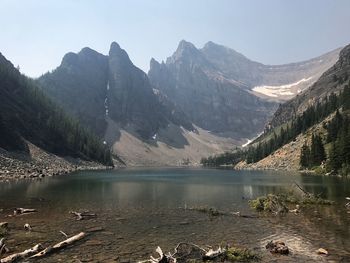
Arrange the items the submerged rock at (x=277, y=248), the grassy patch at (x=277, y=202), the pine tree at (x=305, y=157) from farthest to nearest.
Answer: the pine tree at (x=305, y=157)
the grassy patch at (x=277, y=202)
the submerged rock at (x=277, y=248)

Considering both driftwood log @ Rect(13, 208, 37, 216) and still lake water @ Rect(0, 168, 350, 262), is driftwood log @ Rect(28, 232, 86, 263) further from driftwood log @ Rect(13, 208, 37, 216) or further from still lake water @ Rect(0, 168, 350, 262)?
driftwood log @ Rect(13, 208, 37, 216)

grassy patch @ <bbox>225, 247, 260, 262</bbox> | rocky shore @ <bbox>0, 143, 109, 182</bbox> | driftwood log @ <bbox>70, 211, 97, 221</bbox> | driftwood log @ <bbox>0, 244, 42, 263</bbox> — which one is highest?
rocky shore @ <bbox>0, 143, 109, 182</bbox>

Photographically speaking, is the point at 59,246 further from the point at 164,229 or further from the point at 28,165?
the point at 28,165

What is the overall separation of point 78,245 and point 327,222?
1036 inches

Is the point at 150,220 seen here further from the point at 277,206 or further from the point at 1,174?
the point at 1,174

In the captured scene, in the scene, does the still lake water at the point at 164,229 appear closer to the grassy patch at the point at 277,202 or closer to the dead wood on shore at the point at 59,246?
the dead wood on shore at the point at 59,246

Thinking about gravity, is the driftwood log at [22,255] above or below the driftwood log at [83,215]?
below

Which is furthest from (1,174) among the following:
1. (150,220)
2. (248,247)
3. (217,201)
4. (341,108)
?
(341,108)

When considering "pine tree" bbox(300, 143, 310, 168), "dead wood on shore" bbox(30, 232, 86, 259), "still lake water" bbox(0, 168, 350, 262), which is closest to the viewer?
"dead wood on shore" bbox(30, 232, 86, 259)

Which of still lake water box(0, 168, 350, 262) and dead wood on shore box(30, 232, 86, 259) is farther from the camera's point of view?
still lake water box(0, 168, 350, 262)

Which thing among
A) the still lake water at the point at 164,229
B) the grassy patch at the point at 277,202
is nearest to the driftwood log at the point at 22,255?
the still lake water at the point at 164,229

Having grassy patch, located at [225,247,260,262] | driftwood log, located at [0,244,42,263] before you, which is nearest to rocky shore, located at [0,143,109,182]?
driftwood log, located at [0,244,42,263]

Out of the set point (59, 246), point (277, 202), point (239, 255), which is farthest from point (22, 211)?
point (277, 202)

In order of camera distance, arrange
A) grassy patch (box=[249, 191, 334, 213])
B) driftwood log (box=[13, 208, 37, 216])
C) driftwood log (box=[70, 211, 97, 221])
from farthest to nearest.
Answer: grassy patch (box=[249, 191, 334, 213]) < driftwood log (box=[13, 208, 37, 216]) < driftwood log (box=[70, 211, 97, 221])
